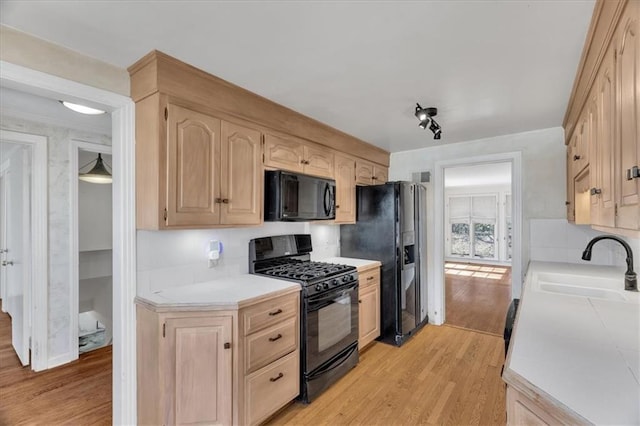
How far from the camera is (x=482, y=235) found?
30.1ft

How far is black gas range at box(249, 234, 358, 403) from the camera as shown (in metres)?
2.34

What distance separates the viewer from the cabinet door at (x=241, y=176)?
2187mm

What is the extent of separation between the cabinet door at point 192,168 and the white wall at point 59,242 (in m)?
1.94

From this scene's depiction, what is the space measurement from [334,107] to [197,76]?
111cm

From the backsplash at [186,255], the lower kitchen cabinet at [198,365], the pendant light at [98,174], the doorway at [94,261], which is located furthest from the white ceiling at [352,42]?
the doorway at [94,261]

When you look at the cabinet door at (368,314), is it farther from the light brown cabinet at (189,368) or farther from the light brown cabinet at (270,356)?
the light brown cabinet at (189,368)

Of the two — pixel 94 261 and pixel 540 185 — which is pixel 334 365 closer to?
pixel 540 185

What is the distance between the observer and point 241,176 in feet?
7.54

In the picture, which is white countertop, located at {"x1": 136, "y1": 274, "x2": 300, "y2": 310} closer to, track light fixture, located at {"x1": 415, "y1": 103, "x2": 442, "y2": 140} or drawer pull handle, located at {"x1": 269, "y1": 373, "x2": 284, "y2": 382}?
drawer pull handle, located at {"x1": 269, "y1": 373, "x2": 284, "y2": 382}

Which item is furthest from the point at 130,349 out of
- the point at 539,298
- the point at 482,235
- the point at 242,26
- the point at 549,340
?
the point at 482,235

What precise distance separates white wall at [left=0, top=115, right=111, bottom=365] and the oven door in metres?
2.49

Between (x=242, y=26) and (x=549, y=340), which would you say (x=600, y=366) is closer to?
(x=549, y=340)

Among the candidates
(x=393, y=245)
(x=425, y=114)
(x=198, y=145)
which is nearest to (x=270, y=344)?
(x=198, y=145)

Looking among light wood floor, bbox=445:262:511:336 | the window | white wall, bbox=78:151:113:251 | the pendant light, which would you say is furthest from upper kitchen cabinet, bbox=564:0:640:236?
the window
